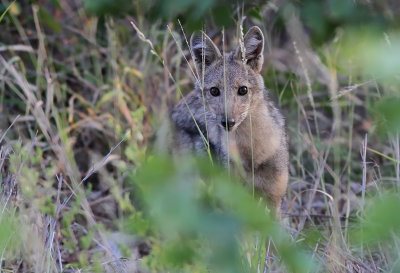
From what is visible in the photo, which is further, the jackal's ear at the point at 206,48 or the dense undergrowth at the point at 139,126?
the jackal's ear at the point at 206,48

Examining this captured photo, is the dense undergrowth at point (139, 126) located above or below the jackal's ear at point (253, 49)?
below

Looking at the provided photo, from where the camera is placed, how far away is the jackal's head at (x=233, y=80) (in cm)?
472

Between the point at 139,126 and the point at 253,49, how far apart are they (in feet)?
5.30

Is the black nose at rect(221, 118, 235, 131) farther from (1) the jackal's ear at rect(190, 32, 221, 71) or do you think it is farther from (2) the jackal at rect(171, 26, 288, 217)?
(1) the jackal's ear at rect(190, 32, 221, 71)

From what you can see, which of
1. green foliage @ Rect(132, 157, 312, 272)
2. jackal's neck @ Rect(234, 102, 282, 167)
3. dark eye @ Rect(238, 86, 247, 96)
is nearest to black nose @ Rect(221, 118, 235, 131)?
dark eye @ Rect(238, 86, 247, 96)

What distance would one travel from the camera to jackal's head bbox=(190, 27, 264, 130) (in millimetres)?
4723

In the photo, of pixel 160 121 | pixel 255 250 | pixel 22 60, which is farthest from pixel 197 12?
pixel 22 60

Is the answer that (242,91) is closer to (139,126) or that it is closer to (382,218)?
(139,126)

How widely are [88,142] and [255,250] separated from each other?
346 cm

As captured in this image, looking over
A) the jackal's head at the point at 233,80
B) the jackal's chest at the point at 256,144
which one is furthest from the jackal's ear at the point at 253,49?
the jackal's chest at the point at 256,144

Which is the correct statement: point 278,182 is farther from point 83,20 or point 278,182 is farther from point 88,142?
point 83,20

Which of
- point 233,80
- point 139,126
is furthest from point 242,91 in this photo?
point 139,126

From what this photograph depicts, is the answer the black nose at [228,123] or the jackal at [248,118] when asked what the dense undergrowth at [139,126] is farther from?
the black nose at [228,123]

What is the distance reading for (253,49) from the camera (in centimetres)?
507
